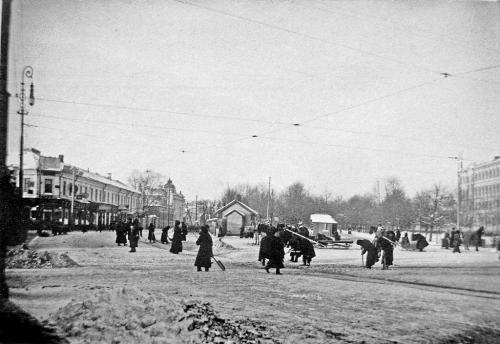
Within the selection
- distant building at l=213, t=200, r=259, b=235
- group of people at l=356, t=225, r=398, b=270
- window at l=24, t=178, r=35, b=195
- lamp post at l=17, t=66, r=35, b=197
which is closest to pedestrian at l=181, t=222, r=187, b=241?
window at l=24, t=178, r=35, b=195

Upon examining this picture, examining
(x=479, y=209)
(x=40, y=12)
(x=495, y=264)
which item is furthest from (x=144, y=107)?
(x=495, y=264)

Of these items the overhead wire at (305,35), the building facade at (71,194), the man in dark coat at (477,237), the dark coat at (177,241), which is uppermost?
the overhead wire at (305,35)

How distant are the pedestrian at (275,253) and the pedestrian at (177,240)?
2877mm

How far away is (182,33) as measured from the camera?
233 inches

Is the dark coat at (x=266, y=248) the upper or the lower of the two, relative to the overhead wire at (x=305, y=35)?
lower

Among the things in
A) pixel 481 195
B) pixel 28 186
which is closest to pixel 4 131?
pixel 28 186

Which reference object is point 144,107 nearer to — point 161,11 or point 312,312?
point 161,11

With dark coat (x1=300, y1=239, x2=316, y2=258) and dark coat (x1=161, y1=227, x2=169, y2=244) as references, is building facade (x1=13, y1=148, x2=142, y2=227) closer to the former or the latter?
dark coat (x1=161, y1=227, x2=169, y2=244)

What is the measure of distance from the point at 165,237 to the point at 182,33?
12.4 feet

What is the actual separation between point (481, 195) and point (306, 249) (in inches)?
252

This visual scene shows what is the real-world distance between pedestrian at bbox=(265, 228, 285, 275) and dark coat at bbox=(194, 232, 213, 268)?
2.11 m

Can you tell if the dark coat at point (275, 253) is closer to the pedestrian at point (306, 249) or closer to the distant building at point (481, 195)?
the pedestrian at point (306, 249)

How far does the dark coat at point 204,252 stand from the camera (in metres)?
8.20

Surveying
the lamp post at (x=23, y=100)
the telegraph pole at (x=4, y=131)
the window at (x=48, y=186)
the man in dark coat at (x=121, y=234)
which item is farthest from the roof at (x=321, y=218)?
the telegraph pole at (x=4, y=131)
